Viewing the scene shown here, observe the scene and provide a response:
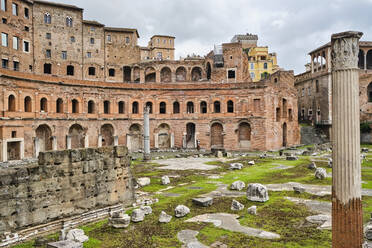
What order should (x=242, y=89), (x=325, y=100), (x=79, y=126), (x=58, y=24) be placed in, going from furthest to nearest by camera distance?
(x=325, y=100), (x=58, y=24), (x=242, y=89), (x=79, y=126)

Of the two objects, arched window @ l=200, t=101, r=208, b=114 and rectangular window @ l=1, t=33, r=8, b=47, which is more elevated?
rectangular window @ l=1, t=33, r=8, b=47

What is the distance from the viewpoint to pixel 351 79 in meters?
6.12

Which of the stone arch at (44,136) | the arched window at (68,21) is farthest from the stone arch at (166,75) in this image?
the stone arch at (44,136)

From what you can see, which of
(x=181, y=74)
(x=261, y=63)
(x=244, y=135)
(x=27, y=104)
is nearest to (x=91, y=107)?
(x=27, y=104)

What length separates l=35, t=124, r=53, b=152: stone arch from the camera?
31.7m

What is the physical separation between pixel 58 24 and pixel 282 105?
3097 cm

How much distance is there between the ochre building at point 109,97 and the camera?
3180cm

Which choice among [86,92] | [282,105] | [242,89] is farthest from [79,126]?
[282,105]

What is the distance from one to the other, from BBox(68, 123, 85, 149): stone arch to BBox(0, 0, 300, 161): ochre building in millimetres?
63

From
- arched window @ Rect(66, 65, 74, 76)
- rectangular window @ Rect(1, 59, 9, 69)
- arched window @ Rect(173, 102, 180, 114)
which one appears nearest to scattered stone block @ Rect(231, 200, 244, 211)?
arched window @ Rect(173, 102, 180, 114)

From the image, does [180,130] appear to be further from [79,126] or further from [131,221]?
[131,221]

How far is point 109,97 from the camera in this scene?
3694 centimetres

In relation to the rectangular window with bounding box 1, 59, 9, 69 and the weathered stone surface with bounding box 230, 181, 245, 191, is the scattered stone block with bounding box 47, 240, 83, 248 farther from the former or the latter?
the rectangular window with bounding box 1, 59, 9, 69

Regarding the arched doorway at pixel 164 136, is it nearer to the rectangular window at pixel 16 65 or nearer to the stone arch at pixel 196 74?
the stone arch at pixel 196 74
